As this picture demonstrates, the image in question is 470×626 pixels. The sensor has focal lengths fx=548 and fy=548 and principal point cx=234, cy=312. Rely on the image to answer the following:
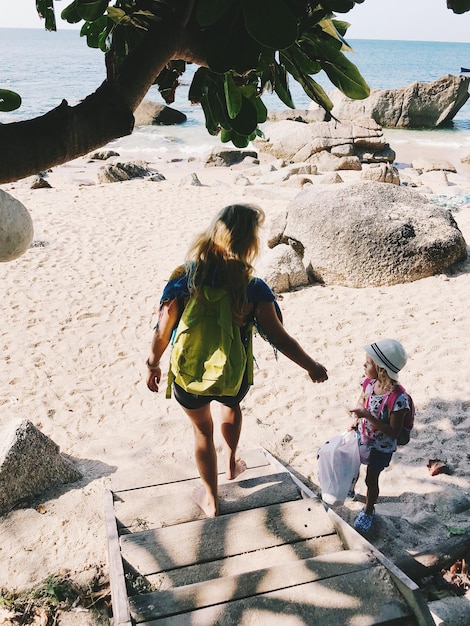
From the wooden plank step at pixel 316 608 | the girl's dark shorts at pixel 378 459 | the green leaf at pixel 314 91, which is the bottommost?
the girl's dark shorts at pixel 378 459

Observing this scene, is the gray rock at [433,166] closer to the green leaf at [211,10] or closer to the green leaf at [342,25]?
the green leaf at [342,25]

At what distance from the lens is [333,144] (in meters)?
18.0

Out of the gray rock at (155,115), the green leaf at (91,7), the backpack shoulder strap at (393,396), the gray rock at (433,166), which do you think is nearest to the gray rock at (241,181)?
the gray rock at (433,166)

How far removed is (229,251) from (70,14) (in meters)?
1.11

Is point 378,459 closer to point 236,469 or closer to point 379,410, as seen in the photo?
point 379,410

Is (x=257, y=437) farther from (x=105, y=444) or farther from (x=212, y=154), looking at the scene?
(x=212, y=154)

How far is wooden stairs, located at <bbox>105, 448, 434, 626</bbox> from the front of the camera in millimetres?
2125

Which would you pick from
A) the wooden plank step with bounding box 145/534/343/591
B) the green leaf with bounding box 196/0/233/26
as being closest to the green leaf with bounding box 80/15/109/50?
the green leaf with bounding box 196/0/233/26

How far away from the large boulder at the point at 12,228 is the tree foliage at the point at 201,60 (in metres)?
0.30

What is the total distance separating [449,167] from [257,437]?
1565 centimetres

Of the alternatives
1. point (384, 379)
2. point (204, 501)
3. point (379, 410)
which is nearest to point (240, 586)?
point (204, 501)

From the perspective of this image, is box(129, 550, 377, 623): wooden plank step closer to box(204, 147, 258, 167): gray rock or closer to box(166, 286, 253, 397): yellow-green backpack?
box(166, 286, 253, 397): yellow-green backpack

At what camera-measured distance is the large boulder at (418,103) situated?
26656 millimetres

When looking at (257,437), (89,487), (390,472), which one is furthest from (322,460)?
(89,487)
